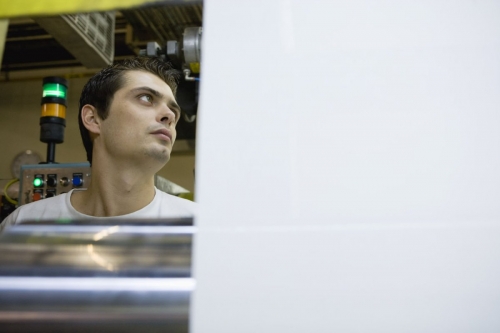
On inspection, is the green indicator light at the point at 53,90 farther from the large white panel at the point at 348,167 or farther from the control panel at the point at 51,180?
the large white panel at the point at 348,167

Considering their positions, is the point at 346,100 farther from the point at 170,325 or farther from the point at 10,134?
the point at 10,134

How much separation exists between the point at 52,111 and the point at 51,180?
14.8 inches

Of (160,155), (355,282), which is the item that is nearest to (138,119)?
(160,155)

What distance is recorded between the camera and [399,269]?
0.57 m

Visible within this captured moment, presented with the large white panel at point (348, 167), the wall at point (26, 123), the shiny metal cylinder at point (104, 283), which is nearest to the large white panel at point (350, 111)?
the large white panel at point (348, 167)

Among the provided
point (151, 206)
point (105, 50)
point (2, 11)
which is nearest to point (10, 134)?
point (105, 50)

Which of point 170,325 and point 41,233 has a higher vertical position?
point 41,233

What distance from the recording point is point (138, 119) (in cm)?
167

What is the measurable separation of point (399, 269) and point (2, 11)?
2.44ft

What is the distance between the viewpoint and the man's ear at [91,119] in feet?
5.89

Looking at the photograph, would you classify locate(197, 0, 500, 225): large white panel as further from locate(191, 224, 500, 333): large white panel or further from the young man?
the young man

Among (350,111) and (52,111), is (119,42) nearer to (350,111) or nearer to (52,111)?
(52,111)

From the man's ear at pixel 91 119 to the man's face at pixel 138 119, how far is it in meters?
0.04

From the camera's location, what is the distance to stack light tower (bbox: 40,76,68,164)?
6.74 ft
